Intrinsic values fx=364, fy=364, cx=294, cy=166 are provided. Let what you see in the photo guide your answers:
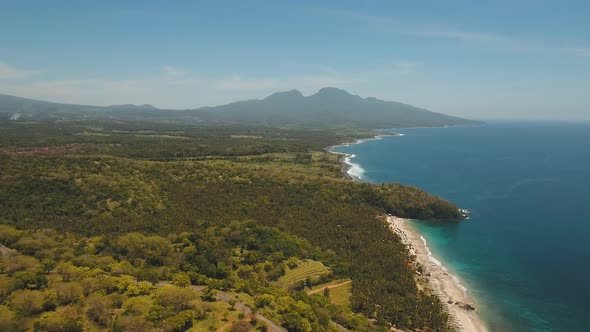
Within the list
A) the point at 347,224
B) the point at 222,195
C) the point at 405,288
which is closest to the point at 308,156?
the point at 222,195

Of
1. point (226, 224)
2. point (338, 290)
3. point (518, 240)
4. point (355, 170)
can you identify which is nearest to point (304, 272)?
point (338, 290)

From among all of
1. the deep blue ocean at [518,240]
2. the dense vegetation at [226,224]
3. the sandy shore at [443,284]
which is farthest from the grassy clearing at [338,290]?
the deep blue ocean at [518,240]

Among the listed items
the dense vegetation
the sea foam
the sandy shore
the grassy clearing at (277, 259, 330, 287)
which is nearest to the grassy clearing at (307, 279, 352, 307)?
the dense vegetation

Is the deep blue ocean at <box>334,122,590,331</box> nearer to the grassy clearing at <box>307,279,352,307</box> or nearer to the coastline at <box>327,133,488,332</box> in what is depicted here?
the coastline at <box>327,133,488,332</box>

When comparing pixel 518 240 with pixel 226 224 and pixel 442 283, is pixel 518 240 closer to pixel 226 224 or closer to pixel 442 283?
pixel 442 283

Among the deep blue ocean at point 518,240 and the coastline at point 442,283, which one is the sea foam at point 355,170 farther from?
the coastline at point 442,283

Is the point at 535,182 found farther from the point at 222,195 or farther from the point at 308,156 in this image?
the point at 222,195
